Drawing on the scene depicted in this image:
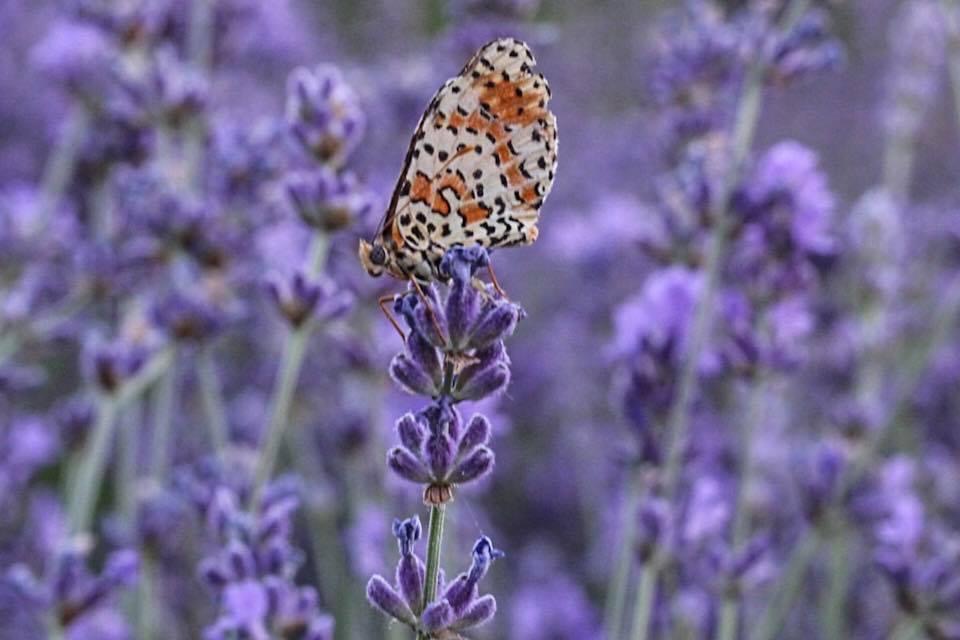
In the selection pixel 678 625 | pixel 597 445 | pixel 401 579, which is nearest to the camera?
pixel 401 579

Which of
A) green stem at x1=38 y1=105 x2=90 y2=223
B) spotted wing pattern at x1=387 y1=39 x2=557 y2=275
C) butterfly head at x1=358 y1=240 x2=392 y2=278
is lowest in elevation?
butterfly head at x1=358 y1=240 x2=392 y2=278

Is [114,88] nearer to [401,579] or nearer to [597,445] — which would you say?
[597,445]

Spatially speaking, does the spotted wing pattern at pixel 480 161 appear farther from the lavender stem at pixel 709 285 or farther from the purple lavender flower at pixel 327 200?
the lavender stem at pixel 709 285

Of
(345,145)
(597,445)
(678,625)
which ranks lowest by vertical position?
(678,625)

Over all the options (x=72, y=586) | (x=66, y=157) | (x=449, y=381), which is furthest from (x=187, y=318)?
(x=449, y=381)

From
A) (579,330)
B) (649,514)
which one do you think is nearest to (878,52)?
(579,330)

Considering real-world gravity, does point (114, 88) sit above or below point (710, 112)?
above

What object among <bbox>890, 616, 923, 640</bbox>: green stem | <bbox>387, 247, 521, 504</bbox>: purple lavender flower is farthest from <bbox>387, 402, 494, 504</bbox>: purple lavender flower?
<bbox>890, 616, 923, 640</bbox>: green stem

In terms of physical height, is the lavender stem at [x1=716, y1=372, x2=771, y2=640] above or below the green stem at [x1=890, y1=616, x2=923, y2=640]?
above

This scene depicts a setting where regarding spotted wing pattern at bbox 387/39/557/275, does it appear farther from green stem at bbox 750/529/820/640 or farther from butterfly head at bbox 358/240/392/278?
green stem at bbox 750/529/820/640
